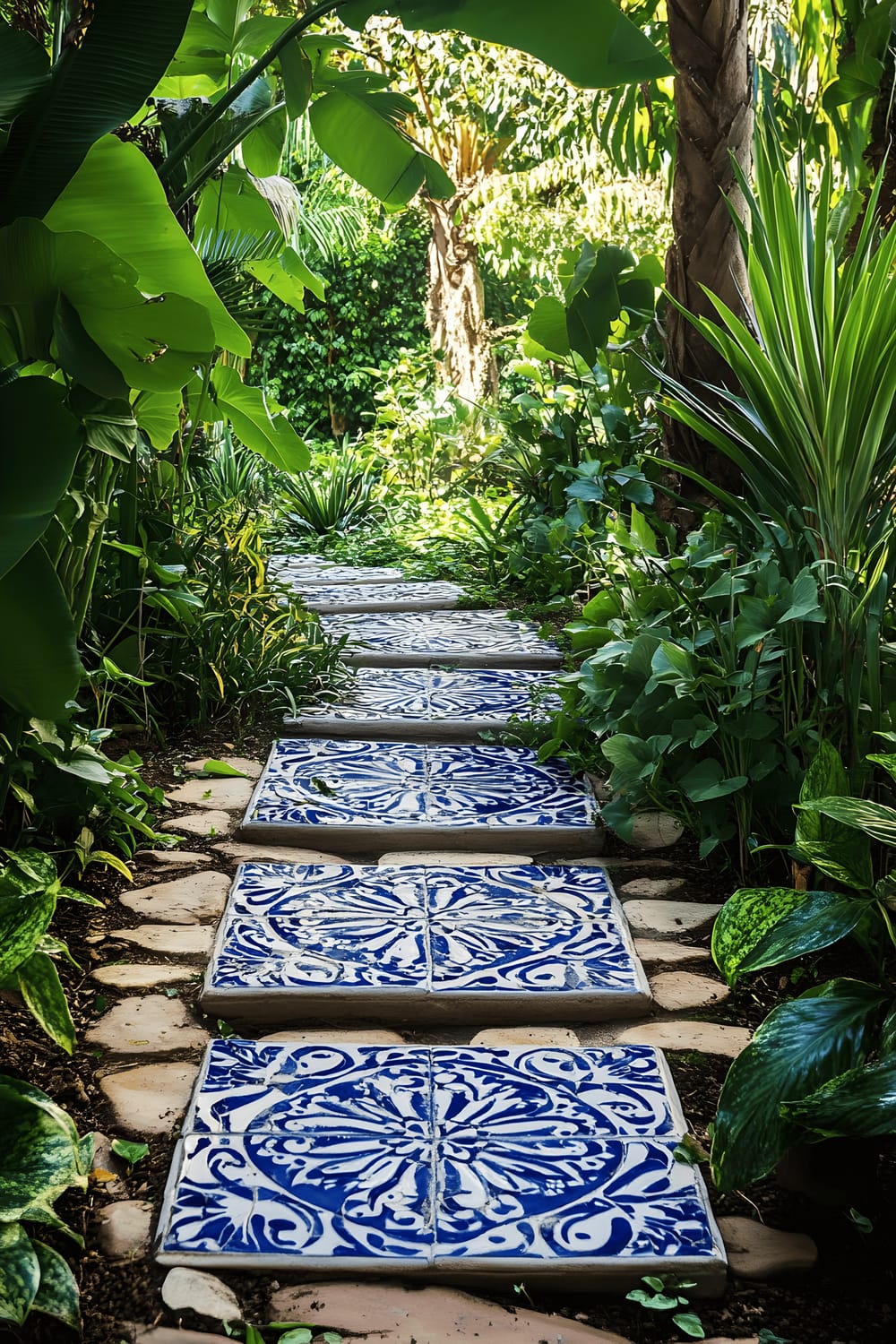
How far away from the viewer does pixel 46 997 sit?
1.38m

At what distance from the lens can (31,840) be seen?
2.16m

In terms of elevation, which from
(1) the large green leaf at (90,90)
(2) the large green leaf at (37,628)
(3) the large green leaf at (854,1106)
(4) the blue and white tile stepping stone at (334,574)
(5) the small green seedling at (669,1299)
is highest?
(1) the large green leaf at (90,90)

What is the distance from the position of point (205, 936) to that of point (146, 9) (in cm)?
154

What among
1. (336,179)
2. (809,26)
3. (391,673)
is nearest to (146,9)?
(391,673)

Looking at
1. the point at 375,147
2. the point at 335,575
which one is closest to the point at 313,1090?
the point at 375,147

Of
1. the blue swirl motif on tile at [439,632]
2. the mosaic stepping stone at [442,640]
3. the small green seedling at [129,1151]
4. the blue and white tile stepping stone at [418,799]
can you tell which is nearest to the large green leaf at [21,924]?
the small green seedling at [129,1151]

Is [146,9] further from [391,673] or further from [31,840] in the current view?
[391,673]

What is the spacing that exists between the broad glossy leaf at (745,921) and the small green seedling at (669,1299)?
1.20 ft

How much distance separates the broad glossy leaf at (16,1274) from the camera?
3.62ft

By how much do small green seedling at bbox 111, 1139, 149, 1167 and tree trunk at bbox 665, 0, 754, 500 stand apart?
244cm

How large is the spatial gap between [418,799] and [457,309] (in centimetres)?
696

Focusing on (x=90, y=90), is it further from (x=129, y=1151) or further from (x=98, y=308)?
(x=129, y=1151)

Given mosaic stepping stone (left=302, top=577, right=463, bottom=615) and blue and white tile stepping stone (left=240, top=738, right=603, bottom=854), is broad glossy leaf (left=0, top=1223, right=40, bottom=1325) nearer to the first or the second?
blue and white tile stepping stone (left=240, top=738, right=603, bottom=854)

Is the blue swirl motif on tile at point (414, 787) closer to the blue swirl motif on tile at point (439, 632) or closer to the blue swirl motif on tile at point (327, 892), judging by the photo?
the blue swirl motif on tile at point (327, 892)
